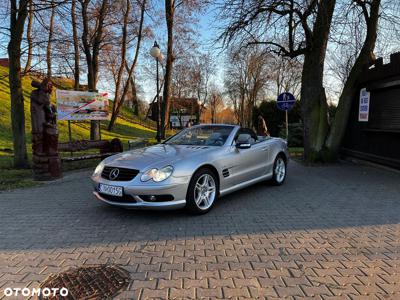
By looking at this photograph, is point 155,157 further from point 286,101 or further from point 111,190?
point 286,101

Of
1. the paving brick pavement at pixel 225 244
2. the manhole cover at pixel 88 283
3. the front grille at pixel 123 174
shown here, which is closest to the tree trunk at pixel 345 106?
the paving brick pavement at pixel 225 244

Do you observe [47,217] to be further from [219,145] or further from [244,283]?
[244,283]

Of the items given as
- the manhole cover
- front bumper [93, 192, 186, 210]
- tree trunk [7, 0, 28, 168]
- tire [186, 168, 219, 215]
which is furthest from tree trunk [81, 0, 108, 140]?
the manhole cover

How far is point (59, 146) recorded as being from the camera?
9125mm

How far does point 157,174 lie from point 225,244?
1448 millimetres

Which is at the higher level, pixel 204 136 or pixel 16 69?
pixel 16 69

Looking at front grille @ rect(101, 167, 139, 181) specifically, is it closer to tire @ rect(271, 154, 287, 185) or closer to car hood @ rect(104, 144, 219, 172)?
car hood @ rect(104, 144, 219, 172)

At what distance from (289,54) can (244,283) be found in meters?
9.69

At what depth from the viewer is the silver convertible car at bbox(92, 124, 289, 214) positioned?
15.9 ft

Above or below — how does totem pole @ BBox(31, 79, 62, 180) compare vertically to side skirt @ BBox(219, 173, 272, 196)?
above

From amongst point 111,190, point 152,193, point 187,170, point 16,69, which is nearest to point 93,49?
point 16,69

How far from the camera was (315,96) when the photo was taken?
37.1 ft

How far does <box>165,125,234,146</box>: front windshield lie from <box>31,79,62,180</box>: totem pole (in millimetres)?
3259

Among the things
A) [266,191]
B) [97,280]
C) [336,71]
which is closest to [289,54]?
[266,191]
